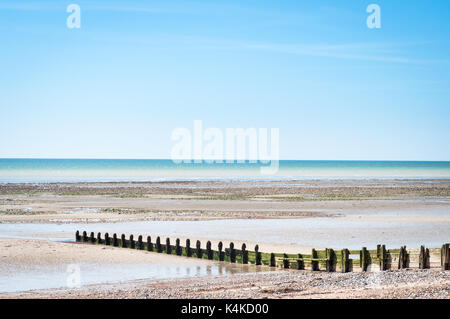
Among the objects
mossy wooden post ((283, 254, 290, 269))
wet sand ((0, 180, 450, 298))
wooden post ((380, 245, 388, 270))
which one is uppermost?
wooden post ((380, 245, 388, 270))

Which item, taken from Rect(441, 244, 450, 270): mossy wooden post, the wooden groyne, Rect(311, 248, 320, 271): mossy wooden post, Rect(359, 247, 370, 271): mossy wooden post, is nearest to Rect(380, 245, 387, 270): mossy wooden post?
the wooden groyne

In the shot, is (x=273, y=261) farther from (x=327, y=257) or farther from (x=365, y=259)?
(x=365, y=259)

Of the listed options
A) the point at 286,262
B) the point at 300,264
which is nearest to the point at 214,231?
the point at 286,262

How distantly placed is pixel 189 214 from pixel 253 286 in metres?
29.3

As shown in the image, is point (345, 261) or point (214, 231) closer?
point (345, 261)

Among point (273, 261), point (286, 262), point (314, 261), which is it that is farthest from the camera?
point (273, 261)

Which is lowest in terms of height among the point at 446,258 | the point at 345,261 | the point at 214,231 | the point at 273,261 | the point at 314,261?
the point at 214,231

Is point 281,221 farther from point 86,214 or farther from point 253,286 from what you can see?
point 253,286

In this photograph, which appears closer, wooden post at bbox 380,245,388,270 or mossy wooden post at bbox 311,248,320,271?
wooden post at bbox 380,245,388,270

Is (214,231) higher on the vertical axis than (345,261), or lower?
lower

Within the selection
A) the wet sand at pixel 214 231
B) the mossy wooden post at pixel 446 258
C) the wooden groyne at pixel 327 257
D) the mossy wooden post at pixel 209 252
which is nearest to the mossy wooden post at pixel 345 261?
the wooden groyne at pixel 327 257

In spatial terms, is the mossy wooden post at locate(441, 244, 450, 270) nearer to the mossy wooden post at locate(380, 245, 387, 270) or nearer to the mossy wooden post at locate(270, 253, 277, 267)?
the mossy wooden post at locate(380, 245, 387, 270)

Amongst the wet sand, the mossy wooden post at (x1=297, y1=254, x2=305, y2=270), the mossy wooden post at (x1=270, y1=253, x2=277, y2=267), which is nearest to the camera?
the wet sand
